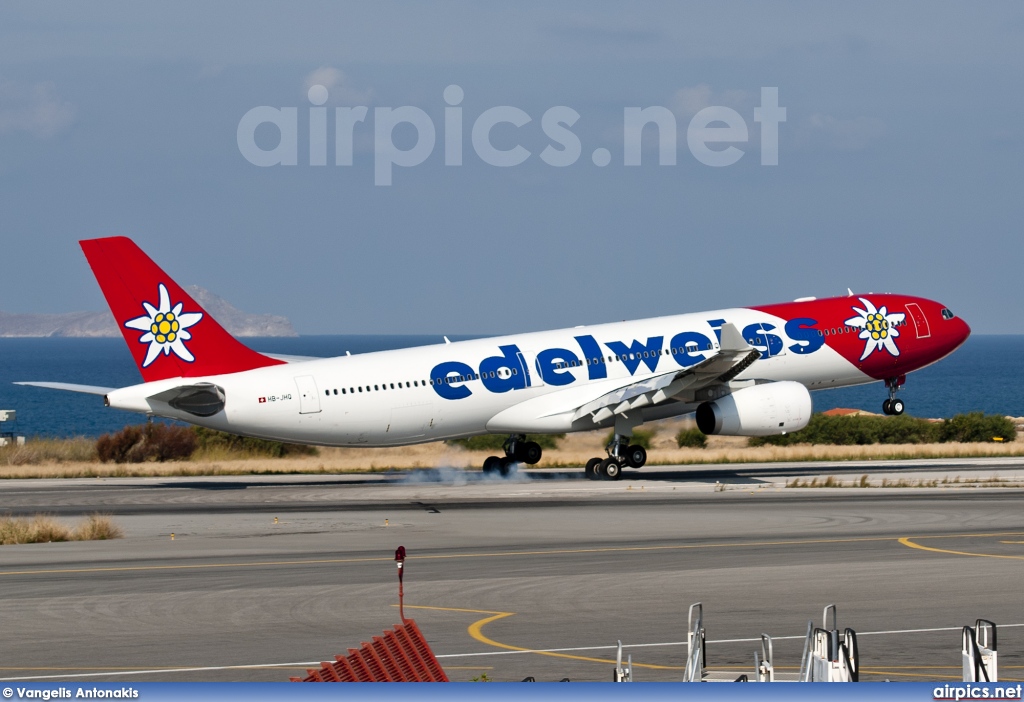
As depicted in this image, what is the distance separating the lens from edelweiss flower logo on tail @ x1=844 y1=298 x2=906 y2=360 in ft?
169

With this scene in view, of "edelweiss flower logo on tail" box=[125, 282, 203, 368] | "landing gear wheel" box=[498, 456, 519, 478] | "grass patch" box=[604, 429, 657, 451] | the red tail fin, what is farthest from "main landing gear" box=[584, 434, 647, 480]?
"edelweiss flower logo on tail" box=[125, 282, 203, 368]

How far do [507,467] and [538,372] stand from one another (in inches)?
178

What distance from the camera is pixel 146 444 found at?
2758 inches

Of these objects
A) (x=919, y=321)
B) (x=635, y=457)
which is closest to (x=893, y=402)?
(x=919, y=321)

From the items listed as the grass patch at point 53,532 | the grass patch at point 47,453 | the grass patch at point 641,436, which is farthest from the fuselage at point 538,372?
the grass patch at point 47,453

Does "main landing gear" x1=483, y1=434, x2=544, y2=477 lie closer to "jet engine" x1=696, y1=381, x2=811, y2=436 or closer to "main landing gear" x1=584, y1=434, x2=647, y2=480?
"main landing gear" x1=584, y1=434, x2=647, y2=480

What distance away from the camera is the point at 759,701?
6.44 m

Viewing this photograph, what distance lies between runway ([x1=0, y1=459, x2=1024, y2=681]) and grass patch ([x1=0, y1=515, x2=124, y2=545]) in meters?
0.86

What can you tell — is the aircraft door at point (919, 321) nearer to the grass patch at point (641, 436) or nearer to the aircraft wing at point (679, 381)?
the aircraft wing at point (679, 381)

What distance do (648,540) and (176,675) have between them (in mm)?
16097

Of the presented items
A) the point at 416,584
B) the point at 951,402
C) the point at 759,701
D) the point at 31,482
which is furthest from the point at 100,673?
the point at 951,402

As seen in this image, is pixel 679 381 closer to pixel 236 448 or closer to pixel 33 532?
pixel 33 532

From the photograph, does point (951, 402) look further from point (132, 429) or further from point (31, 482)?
point (31, 482)

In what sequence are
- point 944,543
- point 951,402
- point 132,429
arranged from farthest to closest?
point 951,402, point 132,429, point 944,543
